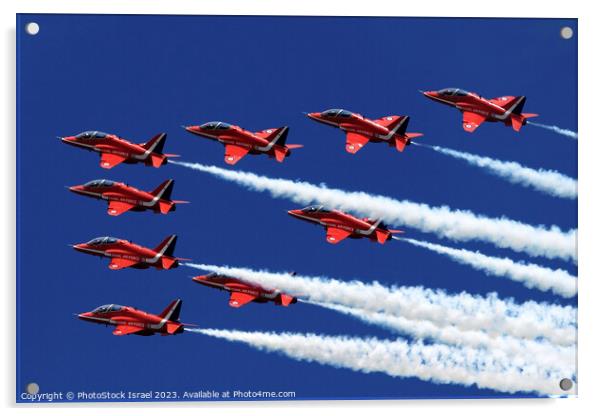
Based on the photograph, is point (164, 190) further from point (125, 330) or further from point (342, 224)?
point (342, 224)

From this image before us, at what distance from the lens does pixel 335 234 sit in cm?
2359

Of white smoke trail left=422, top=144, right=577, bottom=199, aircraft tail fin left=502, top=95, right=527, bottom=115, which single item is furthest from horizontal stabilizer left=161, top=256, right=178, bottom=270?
aircraft tail fin left=502, top=95, right=527, bottom=115

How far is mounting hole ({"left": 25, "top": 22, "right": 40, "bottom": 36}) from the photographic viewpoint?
23.1 metres

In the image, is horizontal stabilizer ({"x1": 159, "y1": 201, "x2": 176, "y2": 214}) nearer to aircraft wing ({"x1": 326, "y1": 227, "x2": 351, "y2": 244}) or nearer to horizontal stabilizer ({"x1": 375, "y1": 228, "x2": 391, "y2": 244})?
aircraft wing ({"x1": 326, "y1": 227, "x2": 351, "y2": 244})

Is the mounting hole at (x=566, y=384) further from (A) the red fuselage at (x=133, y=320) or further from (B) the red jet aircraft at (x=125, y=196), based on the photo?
(B) the red jet aircraft at (x=125, y=196)

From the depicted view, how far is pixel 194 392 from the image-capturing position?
23.2 m

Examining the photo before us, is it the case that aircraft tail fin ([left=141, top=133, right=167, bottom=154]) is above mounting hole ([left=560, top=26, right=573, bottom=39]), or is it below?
below

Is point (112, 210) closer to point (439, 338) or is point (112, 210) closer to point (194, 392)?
point (194, 392)

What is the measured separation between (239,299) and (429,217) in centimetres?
347

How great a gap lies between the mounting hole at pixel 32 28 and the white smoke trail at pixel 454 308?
4.60 m

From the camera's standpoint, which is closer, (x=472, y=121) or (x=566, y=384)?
(x=566, y=384)

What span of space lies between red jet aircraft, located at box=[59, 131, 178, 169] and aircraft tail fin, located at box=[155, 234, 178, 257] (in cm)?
123

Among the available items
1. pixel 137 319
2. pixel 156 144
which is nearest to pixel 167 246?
pixel 137 319

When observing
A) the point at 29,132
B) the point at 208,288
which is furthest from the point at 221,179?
the point at 29,132
